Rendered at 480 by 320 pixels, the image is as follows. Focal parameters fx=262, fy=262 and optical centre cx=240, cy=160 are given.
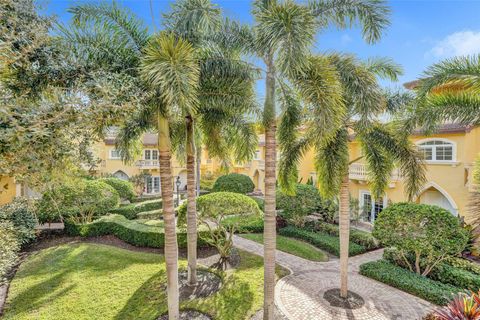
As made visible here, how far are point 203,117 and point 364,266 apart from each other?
1027 cm

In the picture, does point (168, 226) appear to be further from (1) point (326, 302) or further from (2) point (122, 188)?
(2) point (122, 188)

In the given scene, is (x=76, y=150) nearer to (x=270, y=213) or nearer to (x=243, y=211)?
(x=270, y=213)

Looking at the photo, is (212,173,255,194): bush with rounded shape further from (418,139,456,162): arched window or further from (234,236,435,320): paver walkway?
(418,139,456,162): arched window

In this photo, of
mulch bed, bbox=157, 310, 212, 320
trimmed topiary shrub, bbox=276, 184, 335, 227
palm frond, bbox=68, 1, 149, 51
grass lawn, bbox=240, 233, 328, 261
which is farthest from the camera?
trimmed topiary shrub, bbox=276, 184, 335, 227

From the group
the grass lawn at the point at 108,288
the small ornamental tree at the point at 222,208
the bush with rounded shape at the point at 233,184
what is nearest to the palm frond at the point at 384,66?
the small ornamental tree at the point at 222,208

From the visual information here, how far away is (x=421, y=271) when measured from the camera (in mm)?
12047

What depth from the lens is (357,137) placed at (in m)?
10.3

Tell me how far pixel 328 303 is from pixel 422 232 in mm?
5014

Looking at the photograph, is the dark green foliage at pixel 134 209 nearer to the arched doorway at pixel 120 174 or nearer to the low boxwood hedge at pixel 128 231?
the low boxwood hedge at pixel 128 231

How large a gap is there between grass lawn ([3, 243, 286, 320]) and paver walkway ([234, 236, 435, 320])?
0.98m

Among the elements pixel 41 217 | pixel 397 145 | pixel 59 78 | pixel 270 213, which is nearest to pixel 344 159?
pixel 397 145

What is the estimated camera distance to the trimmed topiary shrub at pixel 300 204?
1866 cm

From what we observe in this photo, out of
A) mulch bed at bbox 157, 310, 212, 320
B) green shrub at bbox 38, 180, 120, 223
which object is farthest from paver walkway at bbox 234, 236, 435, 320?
green shrub at bbox 38, 180, 120, 223

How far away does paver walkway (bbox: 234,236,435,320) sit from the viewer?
9.07m
